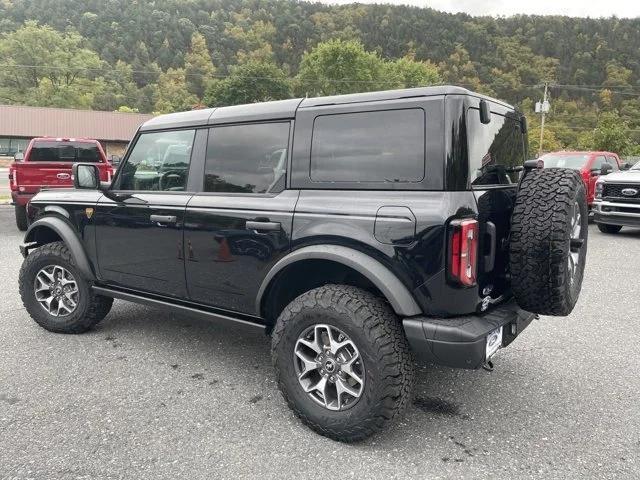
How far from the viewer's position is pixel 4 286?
19.0 ft

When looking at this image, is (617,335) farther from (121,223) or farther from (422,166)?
(121,223)

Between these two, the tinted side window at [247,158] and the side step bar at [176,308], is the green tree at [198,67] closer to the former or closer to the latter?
the side step bar at [176,308]

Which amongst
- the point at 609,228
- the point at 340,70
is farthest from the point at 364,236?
the point at 340,70

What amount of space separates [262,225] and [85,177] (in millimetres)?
1764

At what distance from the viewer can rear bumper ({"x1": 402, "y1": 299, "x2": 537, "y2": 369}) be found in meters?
2.40

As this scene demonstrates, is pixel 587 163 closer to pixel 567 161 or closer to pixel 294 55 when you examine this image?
pixel 567 161

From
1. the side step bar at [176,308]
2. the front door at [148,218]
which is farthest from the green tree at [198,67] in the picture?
the side step bar at [176,308]

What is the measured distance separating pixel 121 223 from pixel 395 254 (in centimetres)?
222

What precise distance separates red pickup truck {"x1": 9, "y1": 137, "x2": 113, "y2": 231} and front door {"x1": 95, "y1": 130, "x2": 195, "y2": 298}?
578cm

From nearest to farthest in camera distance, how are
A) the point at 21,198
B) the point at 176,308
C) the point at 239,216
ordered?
the point at 239,216 < the point at 176,308 < the point at 21,198

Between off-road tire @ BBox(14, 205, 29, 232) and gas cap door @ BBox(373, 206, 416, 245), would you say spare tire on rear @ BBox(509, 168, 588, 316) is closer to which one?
gas cap door @ BBox(373, 206, 416, 245)

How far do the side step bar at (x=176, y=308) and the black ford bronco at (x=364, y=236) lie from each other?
0.8 inches

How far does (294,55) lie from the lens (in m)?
107

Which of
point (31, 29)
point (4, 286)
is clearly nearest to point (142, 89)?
point (31, 29)
